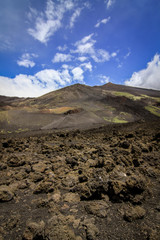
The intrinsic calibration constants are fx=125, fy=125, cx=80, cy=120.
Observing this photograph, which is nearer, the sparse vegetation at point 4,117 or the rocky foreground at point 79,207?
the rocky foreground at point 79,207

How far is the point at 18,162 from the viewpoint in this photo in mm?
6148

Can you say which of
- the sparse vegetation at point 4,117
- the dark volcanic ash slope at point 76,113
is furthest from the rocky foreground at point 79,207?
the sparse vegetation at point 4,117

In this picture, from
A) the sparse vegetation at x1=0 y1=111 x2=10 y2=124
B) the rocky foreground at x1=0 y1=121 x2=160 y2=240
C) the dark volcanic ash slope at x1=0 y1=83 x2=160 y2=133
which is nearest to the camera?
the rocky foreground at x1=0 y1=121 x2=160 y2=240

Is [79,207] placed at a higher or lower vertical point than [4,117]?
lower

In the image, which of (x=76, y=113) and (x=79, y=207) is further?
(x=76, y=113)

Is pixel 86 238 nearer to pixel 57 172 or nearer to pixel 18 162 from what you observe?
pixel 57 172

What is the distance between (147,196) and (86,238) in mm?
2086

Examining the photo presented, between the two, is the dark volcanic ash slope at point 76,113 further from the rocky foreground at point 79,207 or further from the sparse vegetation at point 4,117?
the rocky foreground at point 79,207

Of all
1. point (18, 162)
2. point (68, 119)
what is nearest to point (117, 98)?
point (68, 119)

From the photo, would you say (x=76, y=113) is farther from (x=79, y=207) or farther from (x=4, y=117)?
(x=79, y=207)

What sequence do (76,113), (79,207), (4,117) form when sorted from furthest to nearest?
(76,113)
(4,117)
(79,207)

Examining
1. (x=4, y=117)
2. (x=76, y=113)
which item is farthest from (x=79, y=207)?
(x=76, y=113)

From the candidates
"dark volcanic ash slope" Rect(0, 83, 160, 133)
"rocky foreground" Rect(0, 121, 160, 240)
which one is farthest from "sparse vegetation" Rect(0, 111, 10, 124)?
"rocky foreground" Rect(0, 121, 160, 240)

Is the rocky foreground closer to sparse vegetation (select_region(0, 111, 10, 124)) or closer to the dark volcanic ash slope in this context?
the dark volcanic ash slope
